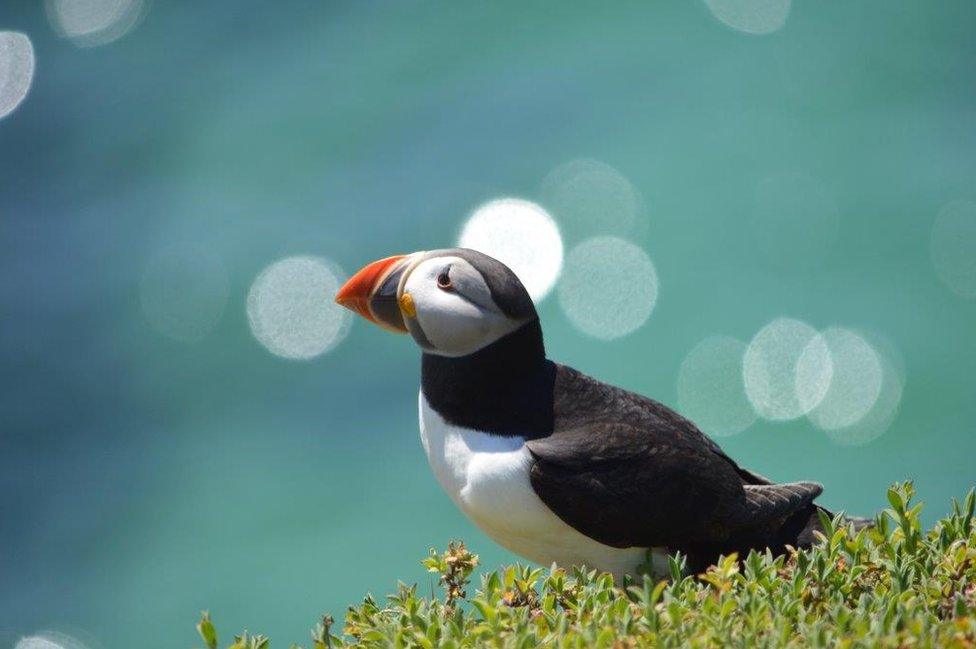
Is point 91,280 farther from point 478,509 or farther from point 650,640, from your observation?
point 650,640

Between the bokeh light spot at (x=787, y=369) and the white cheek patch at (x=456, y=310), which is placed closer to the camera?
the white cheek patch at (x=456, y=310)

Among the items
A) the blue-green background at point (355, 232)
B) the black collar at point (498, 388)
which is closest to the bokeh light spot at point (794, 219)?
the blue-green background at point (355, 232)

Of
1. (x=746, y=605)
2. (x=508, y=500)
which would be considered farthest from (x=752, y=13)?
(x=746, y=605)

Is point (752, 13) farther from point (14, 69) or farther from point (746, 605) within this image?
point (746, 605)

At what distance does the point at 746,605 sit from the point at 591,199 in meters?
5.41

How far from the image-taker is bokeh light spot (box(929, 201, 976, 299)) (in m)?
7.05

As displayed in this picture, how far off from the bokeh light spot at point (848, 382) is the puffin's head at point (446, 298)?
3675mm

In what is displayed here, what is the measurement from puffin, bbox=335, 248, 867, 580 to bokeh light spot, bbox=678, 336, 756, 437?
129 inches

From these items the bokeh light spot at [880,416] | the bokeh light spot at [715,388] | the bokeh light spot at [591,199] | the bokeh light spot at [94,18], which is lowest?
the bokeh light spot at [880,416]

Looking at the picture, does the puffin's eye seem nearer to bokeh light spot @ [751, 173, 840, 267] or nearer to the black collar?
the black collar

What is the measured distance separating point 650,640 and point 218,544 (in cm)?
464

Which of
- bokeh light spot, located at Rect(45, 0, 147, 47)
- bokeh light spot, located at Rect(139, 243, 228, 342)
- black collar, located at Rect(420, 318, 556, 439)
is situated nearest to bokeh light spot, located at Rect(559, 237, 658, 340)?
bokeh light spot, located at Rect(139, 243, 228, 342)

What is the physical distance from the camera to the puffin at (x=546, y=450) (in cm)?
324

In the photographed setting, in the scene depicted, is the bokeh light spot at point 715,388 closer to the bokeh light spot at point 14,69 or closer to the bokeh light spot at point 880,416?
the bokeh light spot at point 880,416
